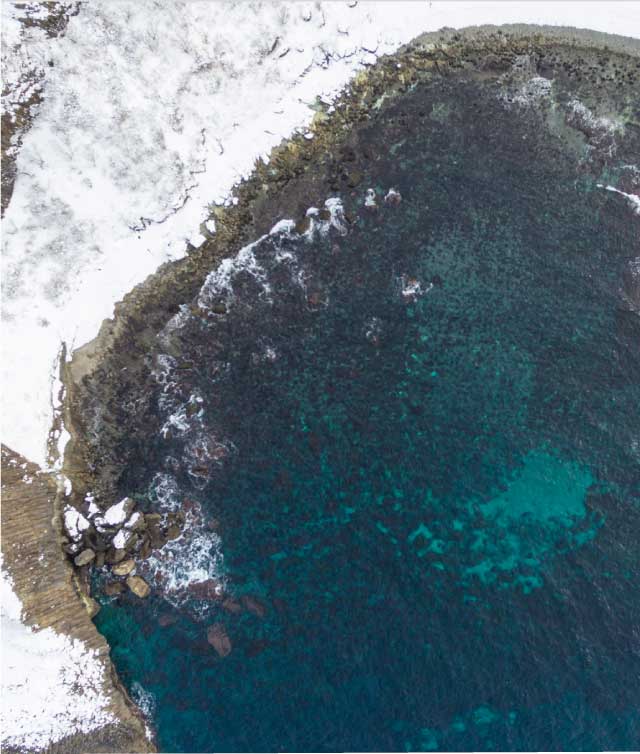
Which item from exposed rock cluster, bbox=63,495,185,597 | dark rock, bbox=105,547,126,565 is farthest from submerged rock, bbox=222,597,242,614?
dark rock, bbox=105,547,126,565

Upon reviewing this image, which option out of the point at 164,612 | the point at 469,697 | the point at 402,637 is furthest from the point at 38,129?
the point at 469,697

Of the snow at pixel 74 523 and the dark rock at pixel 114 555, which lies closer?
the snow at pixel 74 523

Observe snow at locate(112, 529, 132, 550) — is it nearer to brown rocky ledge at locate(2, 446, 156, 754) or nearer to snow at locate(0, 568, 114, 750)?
brown rocky ledge at locate(2, 446, 156, 754)

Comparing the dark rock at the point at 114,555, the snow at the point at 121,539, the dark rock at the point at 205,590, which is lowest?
the dark rock at the point at 205,590

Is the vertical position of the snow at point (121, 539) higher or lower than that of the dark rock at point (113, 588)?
higher

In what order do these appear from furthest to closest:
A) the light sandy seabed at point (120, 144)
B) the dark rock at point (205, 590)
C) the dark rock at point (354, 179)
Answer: the dark rock at point (354, 179) < the dark rock at point (205, 590) < the light sandy seabed at point (120, 144)

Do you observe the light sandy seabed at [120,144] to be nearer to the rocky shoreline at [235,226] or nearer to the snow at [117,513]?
the rocky shoreline at [235,226]

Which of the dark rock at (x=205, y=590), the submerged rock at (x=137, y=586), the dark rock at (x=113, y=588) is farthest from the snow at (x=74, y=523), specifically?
the dark rock at (x=205, y=590)
